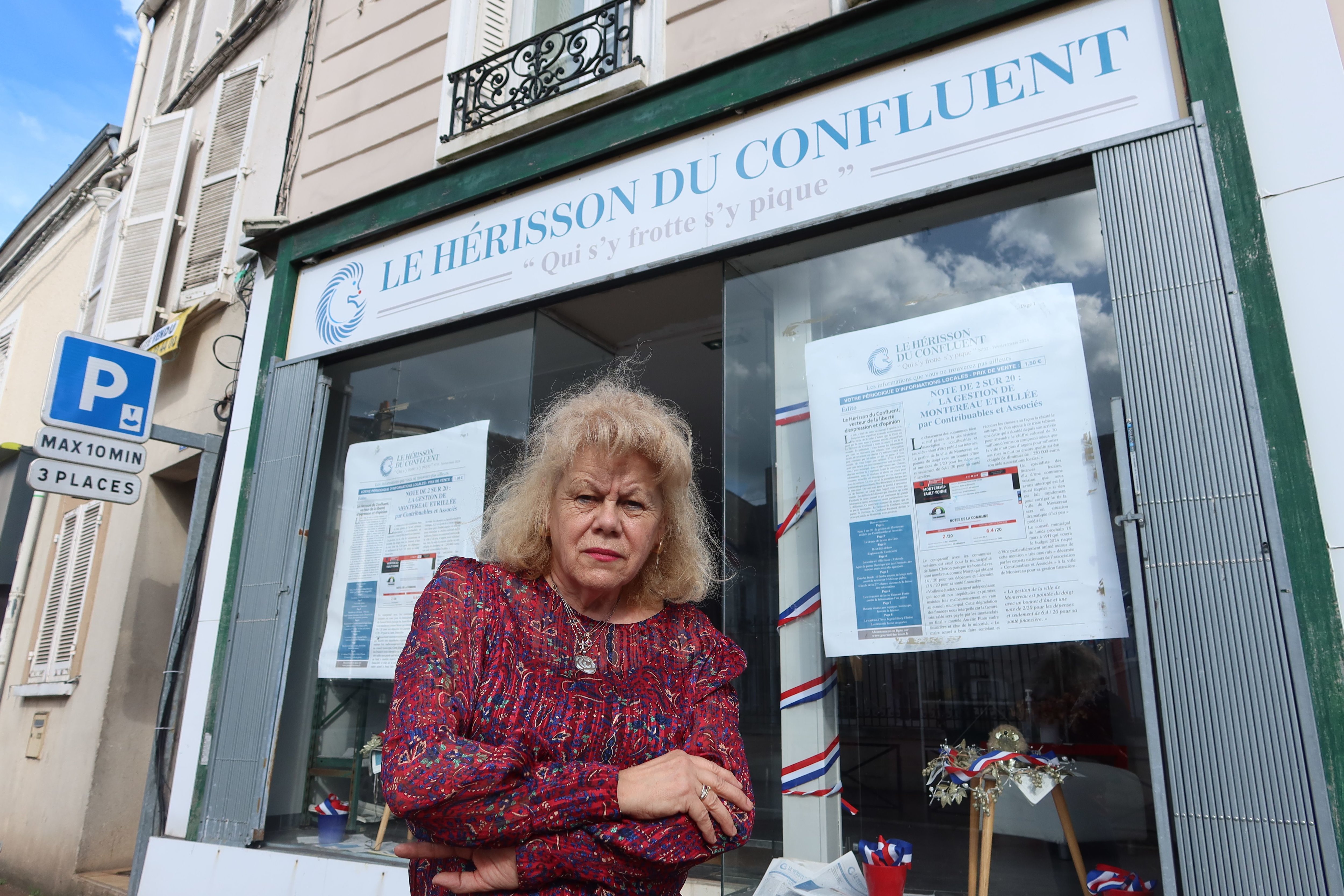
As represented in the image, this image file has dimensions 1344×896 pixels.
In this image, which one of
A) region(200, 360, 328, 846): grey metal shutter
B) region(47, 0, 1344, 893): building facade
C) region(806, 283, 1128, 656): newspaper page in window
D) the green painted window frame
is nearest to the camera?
the green painted window frame

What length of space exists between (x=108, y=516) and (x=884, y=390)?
21.1 ft

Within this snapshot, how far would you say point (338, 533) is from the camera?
4.83 metres

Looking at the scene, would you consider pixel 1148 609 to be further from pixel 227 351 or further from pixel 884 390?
pixel 227 351

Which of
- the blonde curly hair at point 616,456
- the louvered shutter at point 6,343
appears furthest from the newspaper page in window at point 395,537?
the louvered shutter at point 6,343

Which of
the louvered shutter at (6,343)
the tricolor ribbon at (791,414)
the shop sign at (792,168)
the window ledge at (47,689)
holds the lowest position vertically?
the window ledge at (47,689)

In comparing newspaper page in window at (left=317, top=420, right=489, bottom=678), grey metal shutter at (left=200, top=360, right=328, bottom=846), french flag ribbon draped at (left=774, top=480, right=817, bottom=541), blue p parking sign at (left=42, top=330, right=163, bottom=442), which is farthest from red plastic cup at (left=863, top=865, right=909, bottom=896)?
blue p parking sign at (left=42, top=330, right=163, bottom=442)

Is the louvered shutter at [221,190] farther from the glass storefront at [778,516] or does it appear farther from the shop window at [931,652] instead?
the shop window at [931,652]

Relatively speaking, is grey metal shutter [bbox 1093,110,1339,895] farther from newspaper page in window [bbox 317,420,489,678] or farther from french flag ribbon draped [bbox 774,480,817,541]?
newspaper page in window [bbox 317,420,489,678]

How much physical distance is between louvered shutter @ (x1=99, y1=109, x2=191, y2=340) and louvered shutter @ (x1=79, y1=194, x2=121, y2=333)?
1.99 feet

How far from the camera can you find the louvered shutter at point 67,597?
6809 millimetres

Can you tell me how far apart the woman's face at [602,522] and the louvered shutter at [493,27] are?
435 centimetres

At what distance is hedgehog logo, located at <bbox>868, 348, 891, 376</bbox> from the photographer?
3.35 metres

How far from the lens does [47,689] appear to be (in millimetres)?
6793

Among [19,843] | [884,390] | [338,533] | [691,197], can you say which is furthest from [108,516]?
[884,390]
